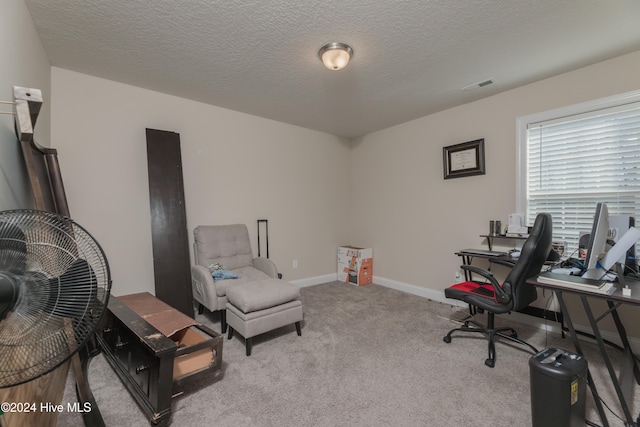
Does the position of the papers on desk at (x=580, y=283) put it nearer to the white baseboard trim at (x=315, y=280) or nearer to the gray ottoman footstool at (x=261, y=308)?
the gray ottoman footstool at (x=261, y=308)

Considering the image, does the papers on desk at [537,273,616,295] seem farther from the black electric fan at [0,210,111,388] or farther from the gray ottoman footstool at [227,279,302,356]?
the black electric fan at [0,210,111,388]

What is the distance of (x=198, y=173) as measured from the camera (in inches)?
126

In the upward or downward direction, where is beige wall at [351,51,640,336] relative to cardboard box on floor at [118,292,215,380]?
upward

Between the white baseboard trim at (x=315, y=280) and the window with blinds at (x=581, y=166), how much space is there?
2722mm

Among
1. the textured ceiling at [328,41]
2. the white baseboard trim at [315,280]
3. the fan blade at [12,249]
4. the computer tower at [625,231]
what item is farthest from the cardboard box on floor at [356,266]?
the fan blade at [12,249]

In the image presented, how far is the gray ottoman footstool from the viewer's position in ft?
7.34

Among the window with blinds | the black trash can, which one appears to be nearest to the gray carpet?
the black trash can

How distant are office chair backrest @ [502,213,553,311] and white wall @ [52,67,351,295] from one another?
272cm

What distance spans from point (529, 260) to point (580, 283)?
0.40 m

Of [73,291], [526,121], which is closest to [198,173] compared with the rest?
[73,291]

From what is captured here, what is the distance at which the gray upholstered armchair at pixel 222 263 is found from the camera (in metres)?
2.58

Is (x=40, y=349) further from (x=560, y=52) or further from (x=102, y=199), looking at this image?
(x=560, y=52)

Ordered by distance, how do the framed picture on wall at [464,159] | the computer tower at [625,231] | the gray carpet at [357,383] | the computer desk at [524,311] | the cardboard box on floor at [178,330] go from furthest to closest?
the framed picture on wall at [464,159] < the computer desk at [524,311] < the computer tower at [625,231] < the cardboard box on floor at [178,330] < the gray carpet at [357,383]

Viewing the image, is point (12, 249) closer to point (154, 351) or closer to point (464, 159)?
point (154, 351)
